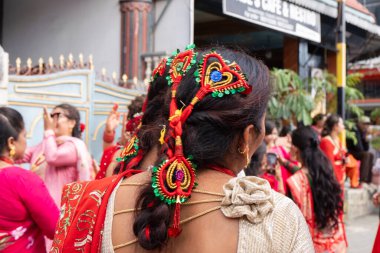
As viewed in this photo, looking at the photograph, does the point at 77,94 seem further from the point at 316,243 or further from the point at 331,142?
the point at 316,243

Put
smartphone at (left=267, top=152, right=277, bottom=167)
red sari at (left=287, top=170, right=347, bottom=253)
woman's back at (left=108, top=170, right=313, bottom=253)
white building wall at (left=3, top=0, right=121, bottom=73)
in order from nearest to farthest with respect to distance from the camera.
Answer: woman's back at (left=108, top=170, right=313, bottom=253) < red sari at (left=287, top=170, right=347, bottom=253) < smartphone at (left=267, top=152, right=277, bottom=167) < white building wall at (left=3, top=0, right=121, bottom=73)

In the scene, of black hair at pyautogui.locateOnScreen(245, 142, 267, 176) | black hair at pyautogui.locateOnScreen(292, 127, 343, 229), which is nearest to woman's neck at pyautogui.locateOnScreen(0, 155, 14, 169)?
black hair at pyautogui.locateOnScreen(245, 142, 267, 176)

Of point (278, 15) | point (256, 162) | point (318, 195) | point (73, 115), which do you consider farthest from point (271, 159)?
point (278, 15)

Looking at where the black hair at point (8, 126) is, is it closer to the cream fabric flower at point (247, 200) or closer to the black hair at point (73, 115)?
the black hair at point (73, 115)

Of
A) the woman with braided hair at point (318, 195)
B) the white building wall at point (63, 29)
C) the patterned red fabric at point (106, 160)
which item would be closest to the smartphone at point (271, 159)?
the woman with braided hair at point (318, 195)

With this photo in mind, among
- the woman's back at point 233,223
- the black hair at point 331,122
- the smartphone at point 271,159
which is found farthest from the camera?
the black hair at point 331,122

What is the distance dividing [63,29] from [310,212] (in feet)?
21.4

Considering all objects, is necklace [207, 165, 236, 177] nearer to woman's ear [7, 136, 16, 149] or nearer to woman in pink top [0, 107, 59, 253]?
woman in pink top [0, 107, 59, 253]

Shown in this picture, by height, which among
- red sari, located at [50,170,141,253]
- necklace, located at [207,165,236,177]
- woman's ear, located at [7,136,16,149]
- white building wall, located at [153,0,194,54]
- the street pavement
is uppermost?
white building wall, located at [153,0,194,54]

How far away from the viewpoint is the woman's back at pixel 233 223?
4.21ft

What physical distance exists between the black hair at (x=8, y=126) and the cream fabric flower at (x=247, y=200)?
5.03 feet

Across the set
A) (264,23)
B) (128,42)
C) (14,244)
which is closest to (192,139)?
(14,244)

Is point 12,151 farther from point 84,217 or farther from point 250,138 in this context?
point 250,138

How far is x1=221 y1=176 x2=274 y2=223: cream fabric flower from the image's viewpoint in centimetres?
129
